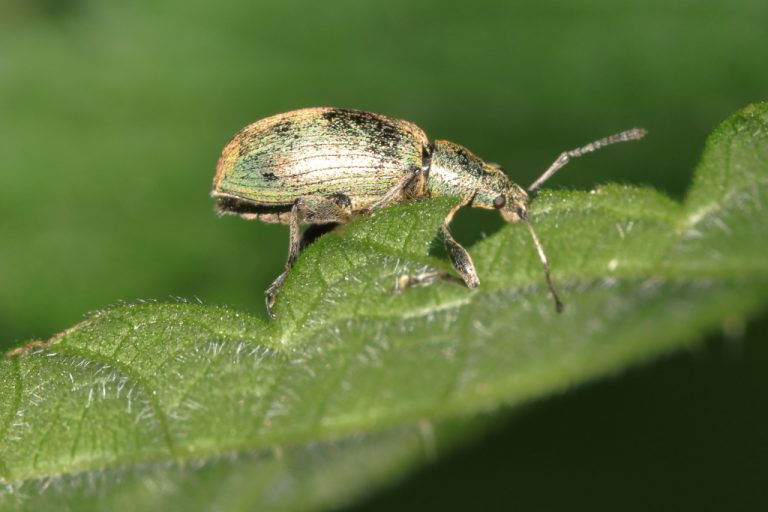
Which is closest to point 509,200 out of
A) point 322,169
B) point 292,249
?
point 322,169

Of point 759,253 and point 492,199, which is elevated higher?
point 492,199

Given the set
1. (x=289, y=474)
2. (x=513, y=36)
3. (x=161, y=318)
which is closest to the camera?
(x=161, y=318)

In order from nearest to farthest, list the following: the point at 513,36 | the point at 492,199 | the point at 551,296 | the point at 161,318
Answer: the point at 161,318 → the point at 551,296 → the point at 492,199 → the point at 513,36

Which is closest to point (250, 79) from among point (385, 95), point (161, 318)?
point (385, 95)

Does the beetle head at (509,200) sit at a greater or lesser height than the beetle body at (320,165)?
lesser

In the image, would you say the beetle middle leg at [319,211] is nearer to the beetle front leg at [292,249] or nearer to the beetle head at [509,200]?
the beetle front leg at [292,249]

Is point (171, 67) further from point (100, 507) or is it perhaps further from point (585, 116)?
point (100, 507)

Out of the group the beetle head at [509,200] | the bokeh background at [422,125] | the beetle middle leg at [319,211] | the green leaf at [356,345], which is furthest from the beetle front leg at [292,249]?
the beetle head at [509,200]
